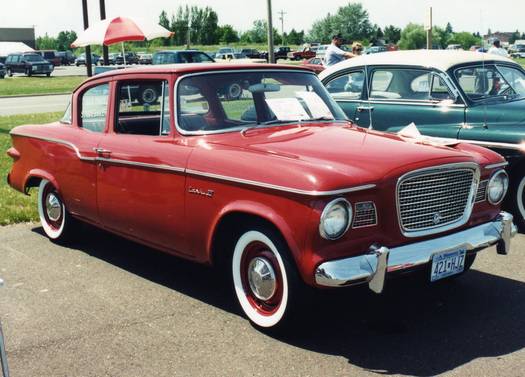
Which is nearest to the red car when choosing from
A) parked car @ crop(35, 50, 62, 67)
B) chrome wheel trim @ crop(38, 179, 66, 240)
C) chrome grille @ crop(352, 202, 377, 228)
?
chrome grille @ crop(352, 202, 377, 228)

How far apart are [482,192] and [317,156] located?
4.13ft

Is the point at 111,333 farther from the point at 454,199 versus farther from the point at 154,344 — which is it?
the point at 454,199

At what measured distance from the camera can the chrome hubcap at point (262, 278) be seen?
4219 mm

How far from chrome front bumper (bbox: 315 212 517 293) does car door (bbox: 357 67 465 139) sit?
2873 millimetres

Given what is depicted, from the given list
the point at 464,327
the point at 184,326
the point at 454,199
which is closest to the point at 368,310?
the point at 464,327

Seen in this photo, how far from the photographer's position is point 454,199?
444 centimetres

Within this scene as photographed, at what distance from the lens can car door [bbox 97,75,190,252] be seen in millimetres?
4793

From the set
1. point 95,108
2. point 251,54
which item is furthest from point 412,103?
point 251,54

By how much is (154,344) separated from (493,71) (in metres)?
5.23

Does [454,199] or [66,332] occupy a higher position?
[454,199]

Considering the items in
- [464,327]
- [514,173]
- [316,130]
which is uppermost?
[316,130]

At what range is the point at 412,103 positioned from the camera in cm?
770

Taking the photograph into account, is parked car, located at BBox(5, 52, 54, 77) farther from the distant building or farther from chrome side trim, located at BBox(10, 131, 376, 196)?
the distant building

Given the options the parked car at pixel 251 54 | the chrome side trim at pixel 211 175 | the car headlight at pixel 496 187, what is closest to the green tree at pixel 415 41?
the parked car at pixel 251 54
